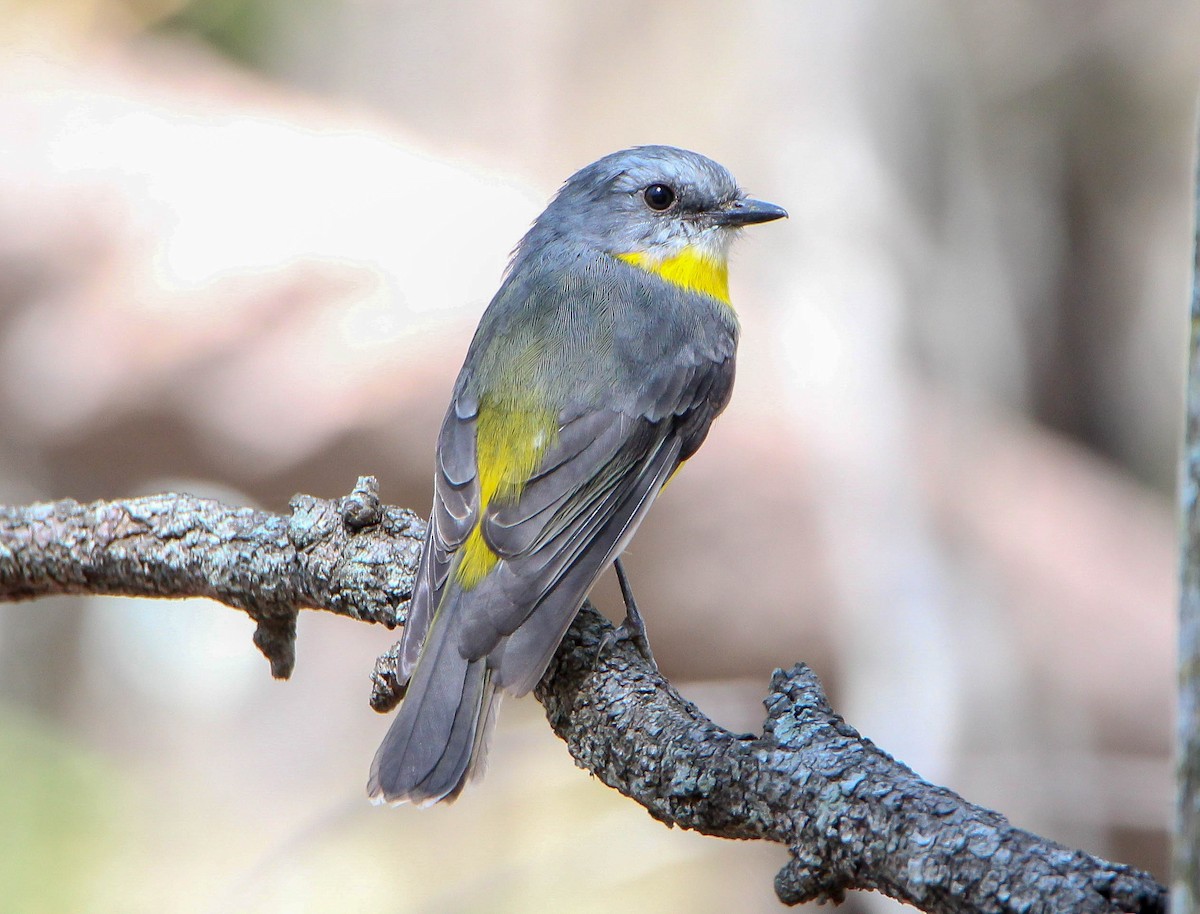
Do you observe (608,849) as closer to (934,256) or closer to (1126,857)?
(1126,857)

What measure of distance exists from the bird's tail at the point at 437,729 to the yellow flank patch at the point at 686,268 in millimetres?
1863

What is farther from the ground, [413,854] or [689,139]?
[689,139]

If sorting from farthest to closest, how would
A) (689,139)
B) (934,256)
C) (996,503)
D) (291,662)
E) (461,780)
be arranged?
(689,139), (934,256), (996,503), (291,662), (461,780)

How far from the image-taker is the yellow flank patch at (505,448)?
131 inches

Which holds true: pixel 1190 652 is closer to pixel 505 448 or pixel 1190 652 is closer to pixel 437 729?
pixel 437 729

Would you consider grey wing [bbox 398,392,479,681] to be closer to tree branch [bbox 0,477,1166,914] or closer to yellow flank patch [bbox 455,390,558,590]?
yellow flank patch [bbox 455,390,558,590]

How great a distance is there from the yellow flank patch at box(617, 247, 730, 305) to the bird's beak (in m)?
0.14

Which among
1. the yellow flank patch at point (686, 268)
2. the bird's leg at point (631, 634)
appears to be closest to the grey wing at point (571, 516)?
the bird's leg at point (631, 634)

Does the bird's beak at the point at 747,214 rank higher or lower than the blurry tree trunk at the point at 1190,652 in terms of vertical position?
higher

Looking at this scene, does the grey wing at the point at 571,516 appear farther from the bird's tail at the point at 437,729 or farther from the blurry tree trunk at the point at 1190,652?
the blurry tree trunk at the point at 1190,652

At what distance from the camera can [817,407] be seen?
6738 millimetres

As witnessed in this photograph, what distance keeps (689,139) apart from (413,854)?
15.9 feet

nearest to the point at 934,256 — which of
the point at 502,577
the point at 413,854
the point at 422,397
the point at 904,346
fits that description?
the point at 904,346

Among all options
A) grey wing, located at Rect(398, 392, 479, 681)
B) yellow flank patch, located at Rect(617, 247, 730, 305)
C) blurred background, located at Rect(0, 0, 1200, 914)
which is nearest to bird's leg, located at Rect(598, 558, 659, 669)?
grey wing, located at Rect(398, 392, 479, 681)
